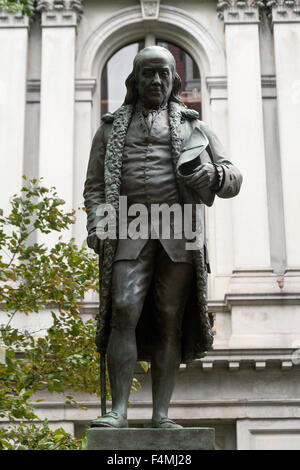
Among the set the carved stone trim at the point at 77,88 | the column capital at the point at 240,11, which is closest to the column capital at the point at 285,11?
the column capital at the point at 240,11

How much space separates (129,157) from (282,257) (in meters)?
14.4

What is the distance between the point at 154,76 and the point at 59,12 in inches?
640

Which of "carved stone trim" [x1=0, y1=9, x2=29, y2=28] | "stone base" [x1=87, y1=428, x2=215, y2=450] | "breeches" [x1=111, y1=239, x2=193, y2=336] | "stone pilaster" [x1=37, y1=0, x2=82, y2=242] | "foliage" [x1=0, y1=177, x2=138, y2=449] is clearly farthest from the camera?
"carved stone trim" [x1=0, y1=9, x2=29, y2=28]

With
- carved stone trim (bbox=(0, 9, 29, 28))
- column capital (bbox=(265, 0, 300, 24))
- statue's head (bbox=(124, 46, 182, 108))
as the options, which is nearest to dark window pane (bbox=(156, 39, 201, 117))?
column capital (bbox=(265, 0, 300, 24))

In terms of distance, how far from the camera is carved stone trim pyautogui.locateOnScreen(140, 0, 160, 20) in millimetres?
22938

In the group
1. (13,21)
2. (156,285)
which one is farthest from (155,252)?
(13,21)

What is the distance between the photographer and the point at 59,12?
889 inches

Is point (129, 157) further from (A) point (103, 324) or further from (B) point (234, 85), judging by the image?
(B) point (234, 85)

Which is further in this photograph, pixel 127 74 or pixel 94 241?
pixel 127 74

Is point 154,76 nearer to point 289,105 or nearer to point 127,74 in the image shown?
point 289,105

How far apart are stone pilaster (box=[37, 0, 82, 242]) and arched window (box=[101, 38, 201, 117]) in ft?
3.84

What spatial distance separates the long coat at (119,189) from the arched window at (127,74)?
15452 millimetres

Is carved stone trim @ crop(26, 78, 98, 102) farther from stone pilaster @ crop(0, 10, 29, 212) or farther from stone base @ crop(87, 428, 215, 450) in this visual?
stone base @ crop(87, 428, 215, 450)

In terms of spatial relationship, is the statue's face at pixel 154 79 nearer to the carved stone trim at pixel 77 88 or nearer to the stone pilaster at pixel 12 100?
the stone pilaster at pixel 12 100
